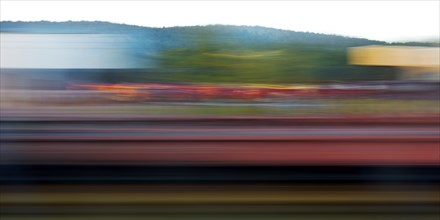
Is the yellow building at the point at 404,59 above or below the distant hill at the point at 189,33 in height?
below

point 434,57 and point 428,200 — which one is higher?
point 434,57

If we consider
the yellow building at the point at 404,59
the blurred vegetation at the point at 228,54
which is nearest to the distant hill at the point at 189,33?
the blurred vegetation at the point at 228,54

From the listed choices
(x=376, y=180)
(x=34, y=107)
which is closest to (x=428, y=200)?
(x=376, y=180)

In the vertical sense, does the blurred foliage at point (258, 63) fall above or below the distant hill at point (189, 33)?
below

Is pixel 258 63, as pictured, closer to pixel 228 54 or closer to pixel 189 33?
pixel 228 54

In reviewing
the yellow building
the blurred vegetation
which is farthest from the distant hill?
the yellow building

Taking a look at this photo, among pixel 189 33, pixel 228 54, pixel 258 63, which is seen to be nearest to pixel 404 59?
pixel 258 63

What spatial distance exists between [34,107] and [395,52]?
2690 mm

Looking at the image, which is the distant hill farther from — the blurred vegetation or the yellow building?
the yellow building

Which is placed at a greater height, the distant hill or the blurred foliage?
the distant hill

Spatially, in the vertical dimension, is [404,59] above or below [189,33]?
below

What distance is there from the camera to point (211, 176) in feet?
12.9

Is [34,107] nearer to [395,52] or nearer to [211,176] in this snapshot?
[211,176]

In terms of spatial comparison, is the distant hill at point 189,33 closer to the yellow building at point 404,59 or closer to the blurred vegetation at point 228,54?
the blurred vegetation at point 228,54
